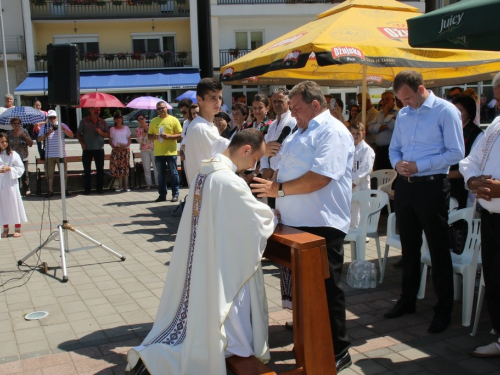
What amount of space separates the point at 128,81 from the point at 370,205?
25.4 m

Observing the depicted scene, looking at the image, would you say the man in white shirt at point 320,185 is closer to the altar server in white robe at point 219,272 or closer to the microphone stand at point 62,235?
the altar server in white robe at point 219,272

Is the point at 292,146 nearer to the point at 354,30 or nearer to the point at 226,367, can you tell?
the point at 226,367

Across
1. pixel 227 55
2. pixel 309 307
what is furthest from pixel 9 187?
pixel 227 55

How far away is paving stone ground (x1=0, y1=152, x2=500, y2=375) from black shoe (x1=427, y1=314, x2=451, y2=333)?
57 millimetres

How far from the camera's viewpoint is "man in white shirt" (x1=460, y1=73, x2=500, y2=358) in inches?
153

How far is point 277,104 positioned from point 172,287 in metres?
3.16

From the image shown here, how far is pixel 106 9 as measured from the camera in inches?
1238

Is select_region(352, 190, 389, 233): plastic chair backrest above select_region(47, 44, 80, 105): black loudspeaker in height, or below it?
below

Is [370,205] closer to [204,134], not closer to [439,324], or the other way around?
[439,324]

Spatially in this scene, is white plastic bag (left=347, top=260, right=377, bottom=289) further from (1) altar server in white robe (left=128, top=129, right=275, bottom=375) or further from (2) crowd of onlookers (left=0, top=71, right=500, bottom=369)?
(1) altar server in white robe (left=128, top=129, right=275, bottom=375)

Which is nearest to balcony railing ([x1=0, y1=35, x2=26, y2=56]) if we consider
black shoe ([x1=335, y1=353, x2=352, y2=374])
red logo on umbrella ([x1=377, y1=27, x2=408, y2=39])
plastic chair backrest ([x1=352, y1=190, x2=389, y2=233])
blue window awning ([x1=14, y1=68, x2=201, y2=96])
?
blue window awning ([x1=14, y1=68, x2=201, y2=96])

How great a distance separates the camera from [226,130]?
30.0 feet

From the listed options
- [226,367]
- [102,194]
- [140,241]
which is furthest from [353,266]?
[102,194]

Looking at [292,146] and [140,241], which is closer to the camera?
[292,146]
